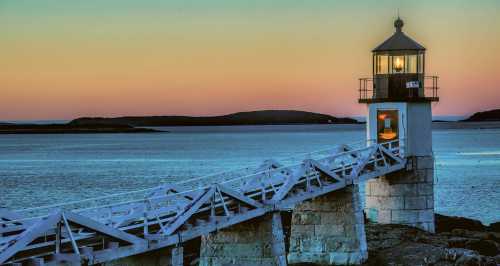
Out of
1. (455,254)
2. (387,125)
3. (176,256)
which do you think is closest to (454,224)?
(387,125)

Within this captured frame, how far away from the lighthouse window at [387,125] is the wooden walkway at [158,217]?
2836 millimetres

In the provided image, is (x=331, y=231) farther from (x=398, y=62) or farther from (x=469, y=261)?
(x=398, y=62)

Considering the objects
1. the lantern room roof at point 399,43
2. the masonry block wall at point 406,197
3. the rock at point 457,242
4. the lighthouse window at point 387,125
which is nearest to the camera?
the rock at point 457,242

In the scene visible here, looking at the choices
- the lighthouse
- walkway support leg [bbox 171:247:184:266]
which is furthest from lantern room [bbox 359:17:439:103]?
walkway support leg [bbox 171:247:184:266]

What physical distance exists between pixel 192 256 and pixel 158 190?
841 centimetres

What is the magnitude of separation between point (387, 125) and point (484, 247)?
227 inches

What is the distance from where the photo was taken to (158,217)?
17734mm

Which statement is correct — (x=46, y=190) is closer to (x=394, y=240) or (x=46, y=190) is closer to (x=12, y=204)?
(x=12, y=204)

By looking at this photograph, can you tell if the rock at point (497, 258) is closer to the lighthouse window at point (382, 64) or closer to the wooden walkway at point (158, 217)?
the wooden walkway at point (158, 217)

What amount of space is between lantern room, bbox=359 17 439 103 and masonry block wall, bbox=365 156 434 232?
228 centimetres

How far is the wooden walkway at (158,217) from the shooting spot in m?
14.7

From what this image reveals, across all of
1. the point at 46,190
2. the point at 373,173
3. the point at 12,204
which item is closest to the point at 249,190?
the point at 373,173

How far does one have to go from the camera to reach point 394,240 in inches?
1077

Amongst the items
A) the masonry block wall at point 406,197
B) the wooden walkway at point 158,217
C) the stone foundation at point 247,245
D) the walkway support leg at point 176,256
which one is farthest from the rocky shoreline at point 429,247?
the walkway support leg at point 176,256
